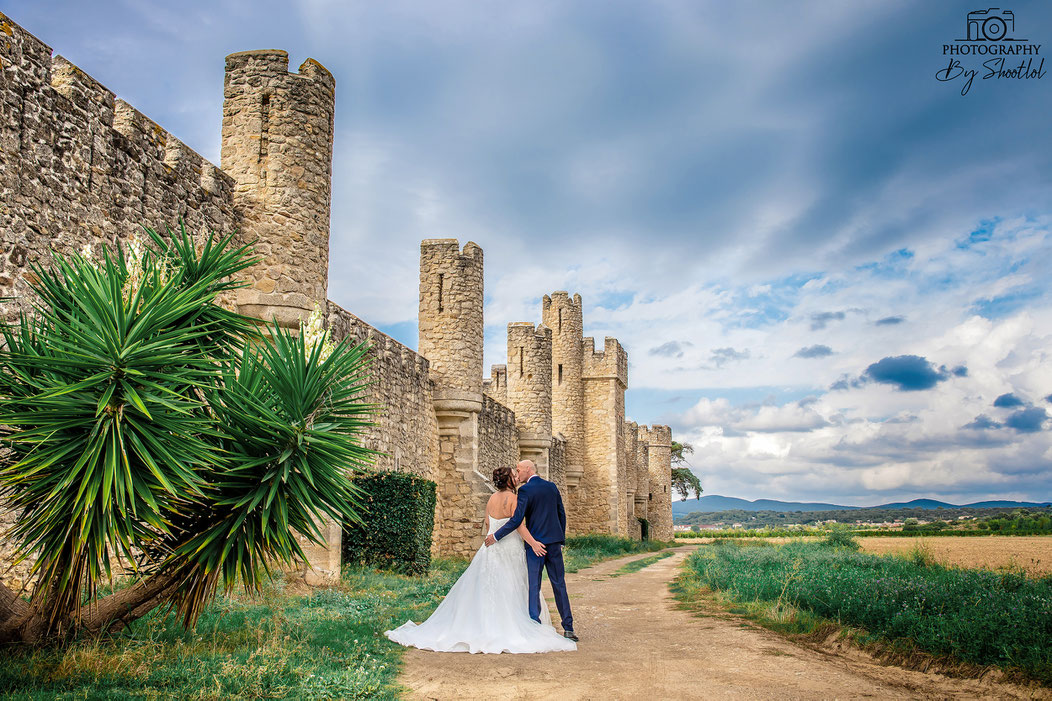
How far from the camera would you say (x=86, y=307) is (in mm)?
4797

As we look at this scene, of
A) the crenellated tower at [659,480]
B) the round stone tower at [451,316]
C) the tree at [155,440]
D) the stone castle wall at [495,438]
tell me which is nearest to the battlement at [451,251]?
the round stone tower at [451,316]

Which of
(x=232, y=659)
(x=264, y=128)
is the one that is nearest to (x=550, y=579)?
(x=232, y=659)

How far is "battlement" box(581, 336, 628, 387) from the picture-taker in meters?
32.6

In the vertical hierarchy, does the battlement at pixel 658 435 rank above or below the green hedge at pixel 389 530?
above

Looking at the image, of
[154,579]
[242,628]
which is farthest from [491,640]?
[154,579]

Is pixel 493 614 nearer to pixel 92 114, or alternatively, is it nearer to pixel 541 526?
pixel 541 526

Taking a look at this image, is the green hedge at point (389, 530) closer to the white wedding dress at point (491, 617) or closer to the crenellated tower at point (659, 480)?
the white wedding dress at point (491, 617)

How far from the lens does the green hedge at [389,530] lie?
494 inches

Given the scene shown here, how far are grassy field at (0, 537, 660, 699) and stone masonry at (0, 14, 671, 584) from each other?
163 centimetres

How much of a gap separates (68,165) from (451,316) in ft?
33.3

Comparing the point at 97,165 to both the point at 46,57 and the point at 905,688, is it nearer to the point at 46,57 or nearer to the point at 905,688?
the point at 46,57

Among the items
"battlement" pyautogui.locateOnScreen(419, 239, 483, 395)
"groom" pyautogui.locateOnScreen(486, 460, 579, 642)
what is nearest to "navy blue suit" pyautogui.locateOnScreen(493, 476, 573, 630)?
"groom" pyautogui.locateOnScreen(486, 460, 579, 642)

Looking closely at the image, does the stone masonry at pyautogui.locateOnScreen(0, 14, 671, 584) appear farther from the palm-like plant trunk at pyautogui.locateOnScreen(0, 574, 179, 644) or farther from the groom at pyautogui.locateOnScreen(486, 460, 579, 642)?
the groom at pyautogui.locateOnScreen(486, 460, 579, 642)

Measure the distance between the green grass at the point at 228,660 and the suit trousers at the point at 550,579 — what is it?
1508 millimetres
